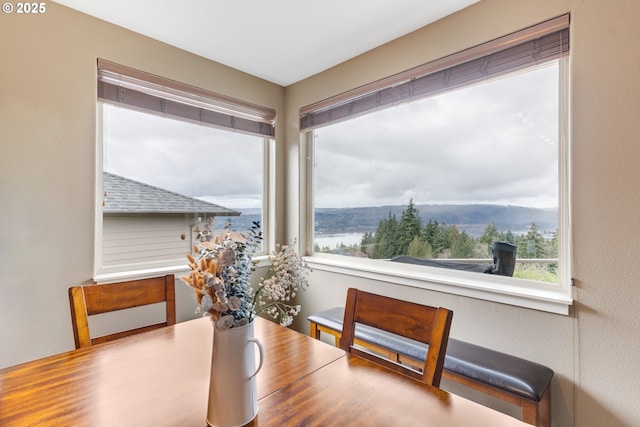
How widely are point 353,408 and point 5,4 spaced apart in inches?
100

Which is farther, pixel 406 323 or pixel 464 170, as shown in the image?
pixel 464 170

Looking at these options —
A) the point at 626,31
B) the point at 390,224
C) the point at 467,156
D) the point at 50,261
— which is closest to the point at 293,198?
the point at 390,224

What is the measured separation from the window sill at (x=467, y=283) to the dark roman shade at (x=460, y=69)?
116 centimetres

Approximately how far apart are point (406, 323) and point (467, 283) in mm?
920

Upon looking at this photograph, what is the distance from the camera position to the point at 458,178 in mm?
2010

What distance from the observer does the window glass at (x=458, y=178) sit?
168cm

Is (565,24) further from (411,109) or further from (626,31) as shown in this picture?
(411,109)

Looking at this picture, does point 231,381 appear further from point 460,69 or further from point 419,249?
point 460,69

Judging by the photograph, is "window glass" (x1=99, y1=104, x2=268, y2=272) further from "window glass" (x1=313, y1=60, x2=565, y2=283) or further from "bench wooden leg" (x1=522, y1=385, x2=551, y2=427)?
"bench wooden leg" (x1=522, y1=385, x2=551, y2=427)

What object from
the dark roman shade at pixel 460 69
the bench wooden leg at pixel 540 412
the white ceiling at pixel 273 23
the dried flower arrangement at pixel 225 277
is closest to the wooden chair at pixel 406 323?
the dried flower arrangement at pixel 225 277

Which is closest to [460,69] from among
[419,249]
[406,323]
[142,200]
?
[419,249]

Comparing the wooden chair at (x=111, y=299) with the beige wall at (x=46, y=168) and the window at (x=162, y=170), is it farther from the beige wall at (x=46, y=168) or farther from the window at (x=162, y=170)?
the beige wall at (x=46, y=168)

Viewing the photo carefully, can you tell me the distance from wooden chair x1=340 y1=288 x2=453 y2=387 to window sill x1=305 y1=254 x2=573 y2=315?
0.82 meters

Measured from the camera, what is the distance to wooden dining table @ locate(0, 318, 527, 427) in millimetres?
775
